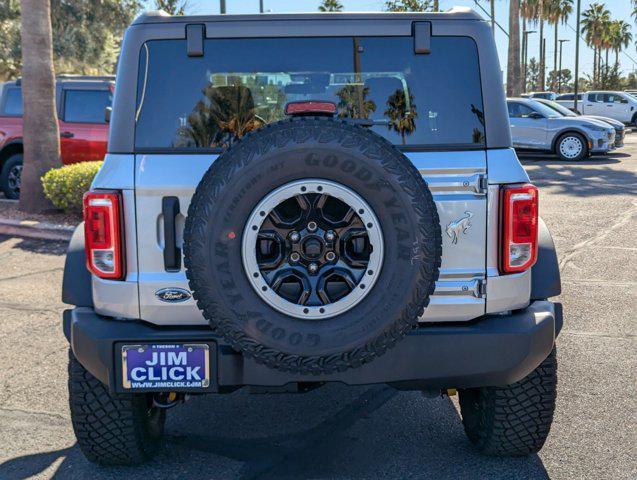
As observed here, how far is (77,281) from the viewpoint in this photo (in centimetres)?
329

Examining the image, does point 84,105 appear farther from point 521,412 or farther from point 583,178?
point 521,412

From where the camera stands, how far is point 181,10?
99.8 ft

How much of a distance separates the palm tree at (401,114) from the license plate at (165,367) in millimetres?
1140

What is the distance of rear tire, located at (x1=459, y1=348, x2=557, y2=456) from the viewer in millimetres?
3322

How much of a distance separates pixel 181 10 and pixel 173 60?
28.8m

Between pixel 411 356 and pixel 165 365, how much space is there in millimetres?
917

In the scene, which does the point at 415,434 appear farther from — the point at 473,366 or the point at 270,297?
the point at 270,297

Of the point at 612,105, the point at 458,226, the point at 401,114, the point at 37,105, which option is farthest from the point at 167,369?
the point at 612,105

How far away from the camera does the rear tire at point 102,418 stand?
3.29m

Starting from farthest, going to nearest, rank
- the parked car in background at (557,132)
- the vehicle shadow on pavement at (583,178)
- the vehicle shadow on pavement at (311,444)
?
the parked car in background at (557,132), the vehicle shadow on pavement at (583,178), the vehicle shadow on pavement at (311,444)

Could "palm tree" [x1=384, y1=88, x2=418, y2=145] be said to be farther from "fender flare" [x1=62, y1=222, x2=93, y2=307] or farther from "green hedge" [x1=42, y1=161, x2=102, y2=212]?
"green hedge" [x1=42, y1=161, x2=102, y2=212]

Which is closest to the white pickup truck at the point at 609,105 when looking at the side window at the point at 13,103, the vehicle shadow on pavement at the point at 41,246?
the side window at the point at 13,103

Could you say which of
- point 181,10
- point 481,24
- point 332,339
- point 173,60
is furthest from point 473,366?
point 181,10

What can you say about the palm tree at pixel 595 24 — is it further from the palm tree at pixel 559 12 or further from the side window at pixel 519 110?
the side window at pixel 519 110
